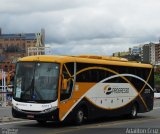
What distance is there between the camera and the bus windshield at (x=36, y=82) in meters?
18.7

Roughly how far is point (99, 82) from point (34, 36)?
458ft

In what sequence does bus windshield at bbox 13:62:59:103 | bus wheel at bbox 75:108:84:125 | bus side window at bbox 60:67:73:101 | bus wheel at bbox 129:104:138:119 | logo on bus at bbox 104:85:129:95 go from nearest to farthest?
bus windshield at bbox 13:62:59:103, bus side window at bbox 60:67:73:101, bus wheel at bbox 75:108:84:125, logo on bus at bbox 104:85:129:95, bus wheel at bbox 129:104:138:119

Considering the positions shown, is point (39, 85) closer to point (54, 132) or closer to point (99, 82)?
point (54, 132)

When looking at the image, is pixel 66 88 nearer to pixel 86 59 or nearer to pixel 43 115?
pixel 43 115

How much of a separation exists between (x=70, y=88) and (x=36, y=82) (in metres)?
1.52

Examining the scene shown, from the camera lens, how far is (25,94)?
62.4ft

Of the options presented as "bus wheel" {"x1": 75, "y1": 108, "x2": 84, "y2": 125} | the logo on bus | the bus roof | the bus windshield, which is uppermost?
the bus roof

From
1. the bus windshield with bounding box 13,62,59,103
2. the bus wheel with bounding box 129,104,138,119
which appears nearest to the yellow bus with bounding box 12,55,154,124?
the bus windshield with bounding box 13,62,59,103

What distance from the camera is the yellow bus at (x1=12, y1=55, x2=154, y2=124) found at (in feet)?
61.3

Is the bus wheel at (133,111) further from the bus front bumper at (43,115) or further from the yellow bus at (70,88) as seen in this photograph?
the bus front bumper at (43,115)

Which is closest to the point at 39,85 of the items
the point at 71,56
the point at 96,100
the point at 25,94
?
the point at 25,94

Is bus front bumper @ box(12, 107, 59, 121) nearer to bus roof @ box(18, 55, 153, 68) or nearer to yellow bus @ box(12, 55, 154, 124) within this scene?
yellow bus @ box(12, 55, 154, 124)

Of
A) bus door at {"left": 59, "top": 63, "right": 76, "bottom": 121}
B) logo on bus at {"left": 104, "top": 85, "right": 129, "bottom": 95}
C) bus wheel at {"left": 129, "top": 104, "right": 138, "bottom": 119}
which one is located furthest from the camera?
bus wheel at {"left": 129, "top": 104, "right": 138, "bottom": 119}

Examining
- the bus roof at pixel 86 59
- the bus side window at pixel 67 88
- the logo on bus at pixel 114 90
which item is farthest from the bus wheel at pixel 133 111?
the bus side window at pixel 67 88
